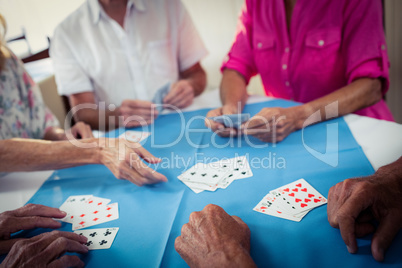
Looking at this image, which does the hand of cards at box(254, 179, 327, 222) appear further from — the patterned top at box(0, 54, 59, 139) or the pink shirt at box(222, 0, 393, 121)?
the patterned top at box(0, 54, 59, 139)

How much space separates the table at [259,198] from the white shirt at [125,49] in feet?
3.80

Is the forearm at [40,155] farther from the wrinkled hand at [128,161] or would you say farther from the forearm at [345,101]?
the forearm at [345,101]

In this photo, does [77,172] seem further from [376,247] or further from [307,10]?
[307,10]

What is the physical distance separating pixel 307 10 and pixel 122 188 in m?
1.51

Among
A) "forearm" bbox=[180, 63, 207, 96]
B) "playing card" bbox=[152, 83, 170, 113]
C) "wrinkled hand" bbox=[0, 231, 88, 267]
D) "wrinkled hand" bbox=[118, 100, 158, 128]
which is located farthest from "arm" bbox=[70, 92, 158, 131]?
"wrinkled hand" bbox=[0, 231, 88, 267]

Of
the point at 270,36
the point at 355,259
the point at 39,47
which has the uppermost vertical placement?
the point at 39,47

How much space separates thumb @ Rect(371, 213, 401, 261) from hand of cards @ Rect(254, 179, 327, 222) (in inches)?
8.1

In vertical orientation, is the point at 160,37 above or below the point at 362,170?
above

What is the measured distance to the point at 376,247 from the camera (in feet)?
2.50

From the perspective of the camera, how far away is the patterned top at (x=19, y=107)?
1.75 m

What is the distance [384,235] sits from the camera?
2.57 ft

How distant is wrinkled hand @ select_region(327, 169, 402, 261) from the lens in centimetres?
79

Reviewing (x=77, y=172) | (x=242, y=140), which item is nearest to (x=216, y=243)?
(x=242, y=140)

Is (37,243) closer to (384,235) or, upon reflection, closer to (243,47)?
(384,235)
